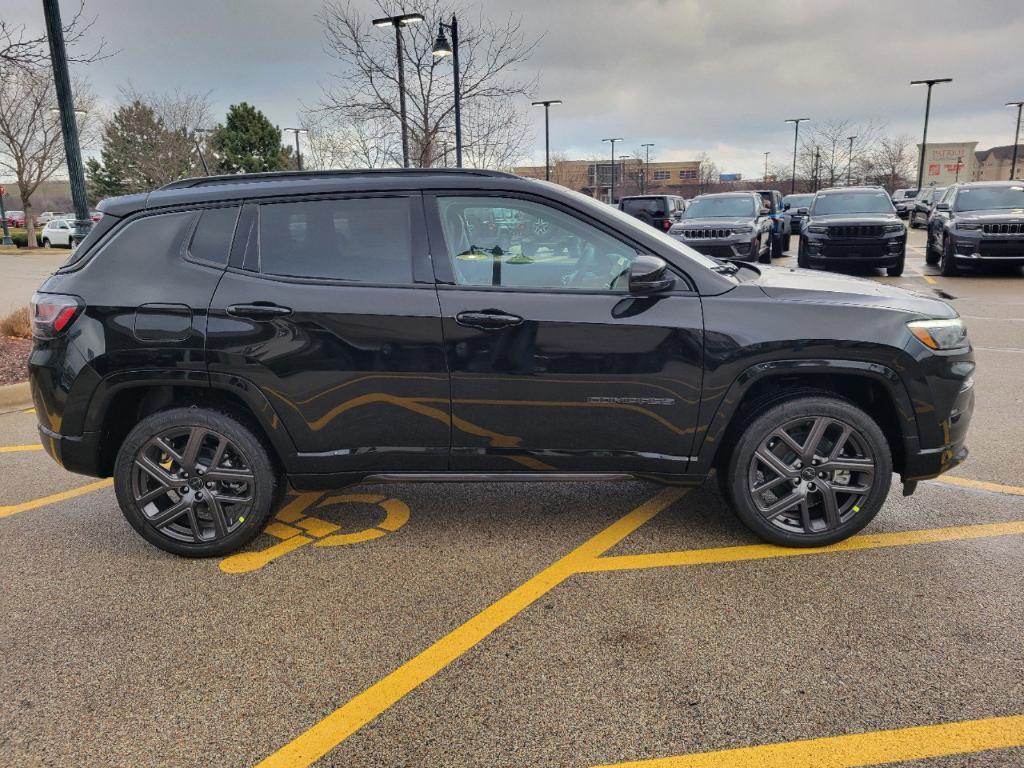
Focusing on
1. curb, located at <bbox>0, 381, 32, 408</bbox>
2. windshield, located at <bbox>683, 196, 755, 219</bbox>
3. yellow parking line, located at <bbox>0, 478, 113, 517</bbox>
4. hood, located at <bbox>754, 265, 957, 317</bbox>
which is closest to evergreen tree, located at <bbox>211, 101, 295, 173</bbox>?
windshield, located at <bbox>683, 196, 755, 219</bbox>

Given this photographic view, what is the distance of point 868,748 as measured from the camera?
2.29 m

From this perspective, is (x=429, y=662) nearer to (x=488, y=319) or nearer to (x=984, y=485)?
(x=488, y=319)

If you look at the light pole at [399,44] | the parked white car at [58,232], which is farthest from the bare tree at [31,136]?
the light pole at [399,44]

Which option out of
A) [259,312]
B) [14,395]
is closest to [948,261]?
[259,312]

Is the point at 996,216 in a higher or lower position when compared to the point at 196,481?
higher

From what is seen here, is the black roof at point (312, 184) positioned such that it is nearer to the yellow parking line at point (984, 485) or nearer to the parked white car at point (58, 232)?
the yellow parking line at point (984, 485)

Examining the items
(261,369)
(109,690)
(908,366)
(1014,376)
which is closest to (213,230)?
(261,369)

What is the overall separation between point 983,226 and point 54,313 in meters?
16.1

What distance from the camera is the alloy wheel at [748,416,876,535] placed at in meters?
3.51

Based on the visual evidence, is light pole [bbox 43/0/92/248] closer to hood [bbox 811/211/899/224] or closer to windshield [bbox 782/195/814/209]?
hood [bbox 811/211/899/224]

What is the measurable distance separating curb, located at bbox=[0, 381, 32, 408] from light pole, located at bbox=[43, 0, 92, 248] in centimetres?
204

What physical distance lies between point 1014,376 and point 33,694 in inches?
315

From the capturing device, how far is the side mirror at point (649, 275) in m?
3.30

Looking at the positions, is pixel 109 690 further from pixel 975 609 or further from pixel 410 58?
pixel 410 58
